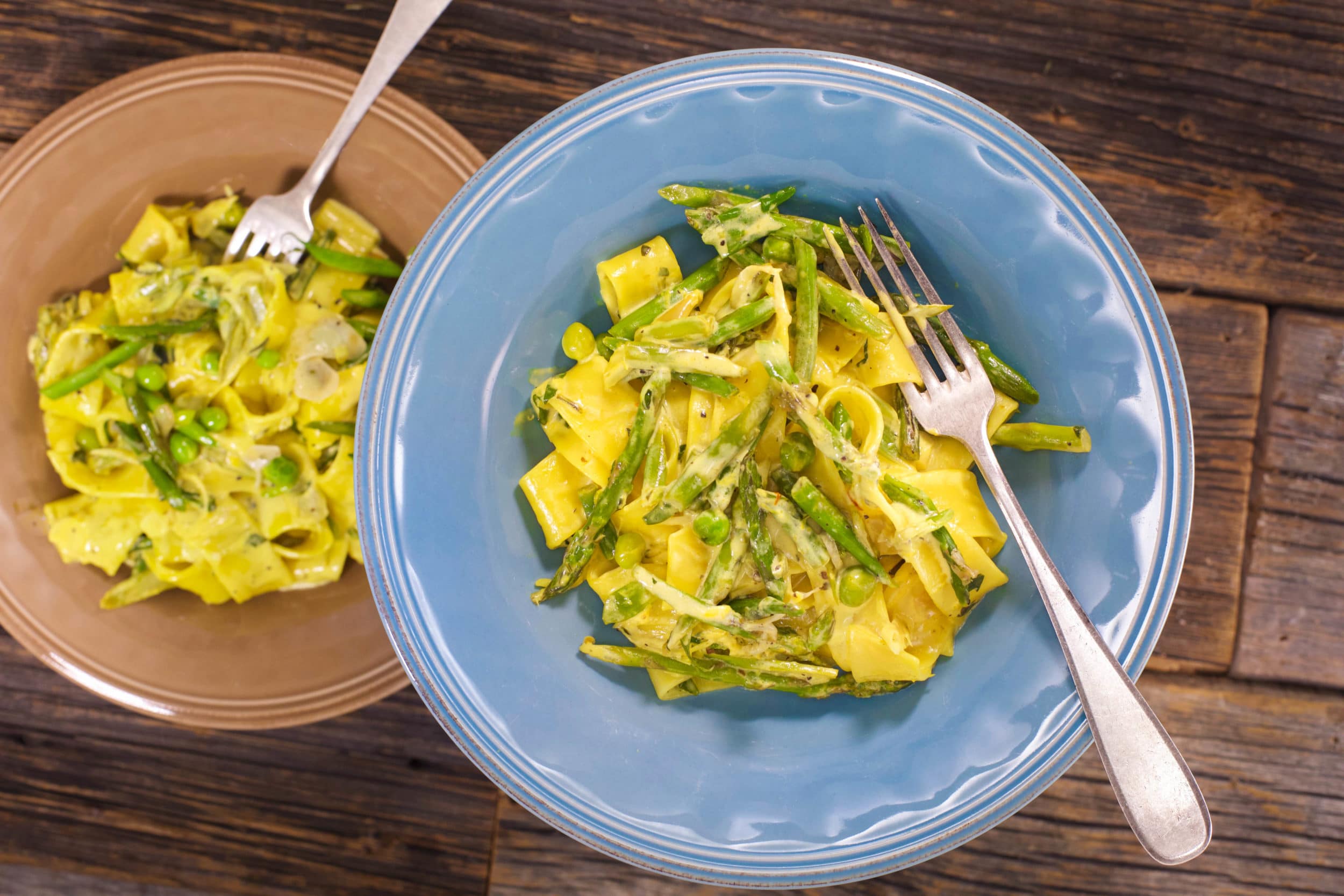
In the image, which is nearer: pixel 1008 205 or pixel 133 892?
pixel 1008 205

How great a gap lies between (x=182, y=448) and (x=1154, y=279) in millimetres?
3423

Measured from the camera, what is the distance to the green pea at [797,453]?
218 cm

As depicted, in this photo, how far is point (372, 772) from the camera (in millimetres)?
3191

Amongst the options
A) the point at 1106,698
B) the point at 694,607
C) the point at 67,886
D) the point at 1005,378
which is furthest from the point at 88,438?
the point at 1106,698

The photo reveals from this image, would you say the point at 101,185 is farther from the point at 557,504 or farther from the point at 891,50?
the point at 891,50

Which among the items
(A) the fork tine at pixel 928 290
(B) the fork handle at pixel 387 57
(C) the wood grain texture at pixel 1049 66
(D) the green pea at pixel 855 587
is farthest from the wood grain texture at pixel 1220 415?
(B) the fork handle at pixel 387 57

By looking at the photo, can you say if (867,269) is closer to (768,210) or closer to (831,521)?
(768,210)

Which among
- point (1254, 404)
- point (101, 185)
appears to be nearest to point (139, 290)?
point (101, 185)

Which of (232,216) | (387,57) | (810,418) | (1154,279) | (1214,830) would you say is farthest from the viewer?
(1214,830)

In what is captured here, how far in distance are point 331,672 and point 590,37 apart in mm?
2384

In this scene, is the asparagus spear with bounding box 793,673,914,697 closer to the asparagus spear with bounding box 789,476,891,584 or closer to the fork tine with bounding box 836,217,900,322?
the asparagus spear with bounding box 789,476,891,584

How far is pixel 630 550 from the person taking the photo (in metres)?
2.25

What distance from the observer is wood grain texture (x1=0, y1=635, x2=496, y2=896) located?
3188mm

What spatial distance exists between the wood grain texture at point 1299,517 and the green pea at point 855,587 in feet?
5.99
